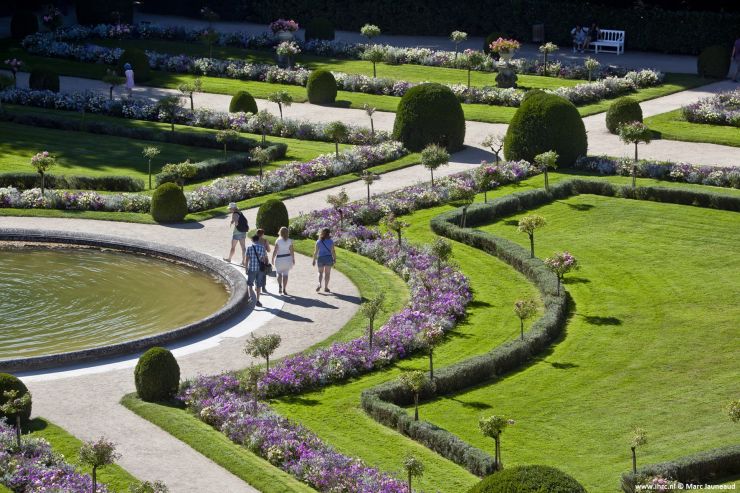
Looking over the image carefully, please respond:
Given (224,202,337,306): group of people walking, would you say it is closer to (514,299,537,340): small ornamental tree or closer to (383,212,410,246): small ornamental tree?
(383,212,410,246): small ornamental tree

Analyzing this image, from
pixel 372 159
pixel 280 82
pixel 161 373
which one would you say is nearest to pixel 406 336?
pixel 161 373

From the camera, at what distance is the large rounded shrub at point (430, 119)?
36.3 metres

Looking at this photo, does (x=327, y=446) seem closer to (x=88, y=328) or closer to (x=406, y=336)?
(x=406, y=336)

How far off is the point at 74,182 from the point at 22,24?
2244 cm

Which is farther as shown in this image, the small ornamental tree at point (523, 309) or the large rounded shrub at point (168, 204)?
the large rounded shrub at point (168, 204)

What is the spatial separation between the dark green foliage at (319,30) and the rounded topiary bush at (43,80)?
40.5ft

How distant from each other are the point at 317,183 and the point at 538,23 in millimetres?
21521

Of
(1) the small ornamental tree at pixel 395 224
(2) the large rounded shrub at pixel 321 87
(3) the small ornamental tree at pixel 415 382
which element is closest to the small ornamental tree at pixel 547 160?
(1) the small ornamental tree at pixel 395 224

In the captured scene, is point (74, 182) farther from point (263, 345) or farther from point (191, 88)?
point (263, 345)

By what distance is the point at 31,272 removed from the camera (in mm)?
26719

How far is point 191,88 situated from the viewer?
4091 centimetres

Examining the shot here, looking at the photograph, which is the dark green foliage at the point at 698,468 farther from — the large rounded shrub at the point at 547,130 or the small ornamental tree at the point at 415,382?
A: the large rounded shrub at the point at 547,130

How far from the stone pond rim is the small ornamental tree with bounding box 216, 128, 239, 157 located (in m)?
7.91

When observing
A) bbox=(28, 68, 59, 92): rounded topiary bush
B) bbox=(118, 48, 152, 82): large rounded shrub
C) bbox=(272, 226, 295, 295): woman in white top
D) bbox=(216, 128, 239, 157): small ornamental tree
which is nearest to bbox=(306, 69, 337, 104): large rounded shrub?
bbox=(216, 128, 239, 157): small ornamental tree
